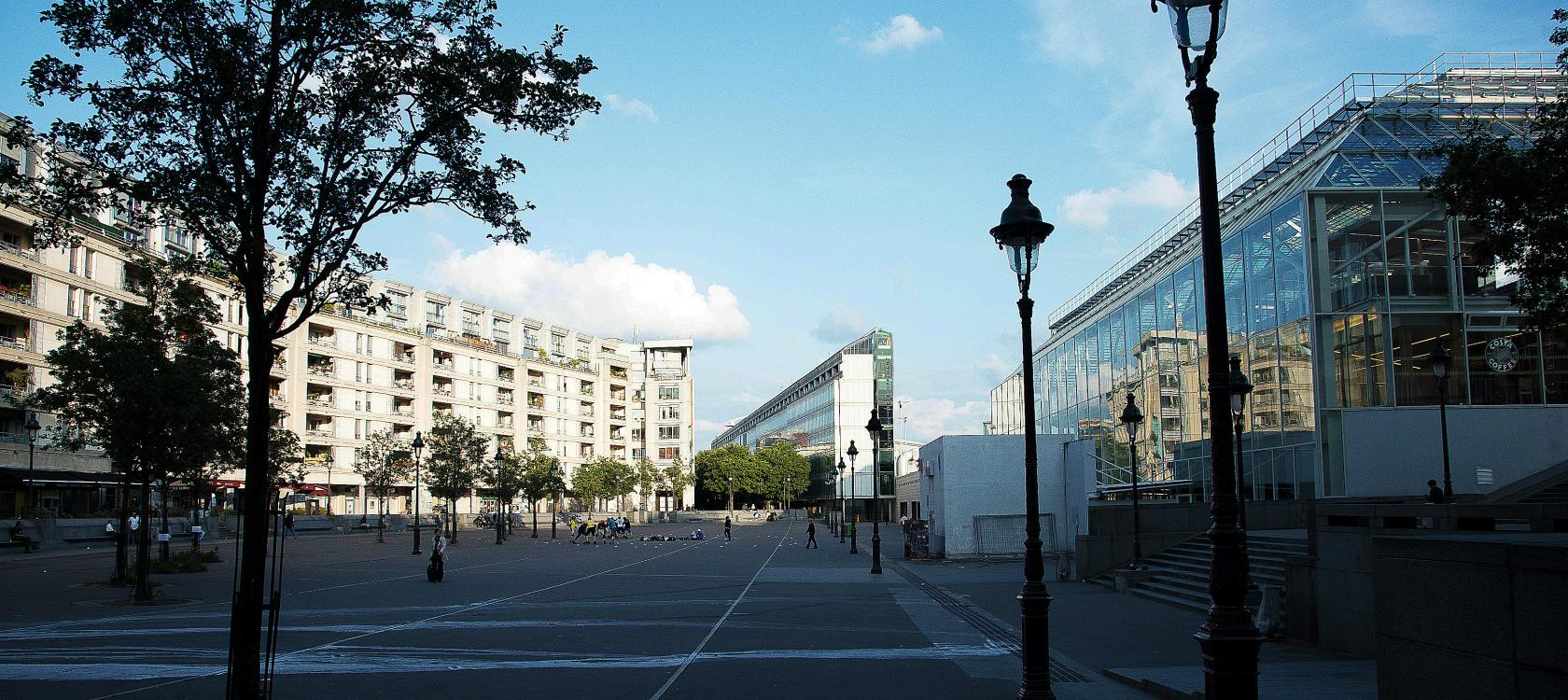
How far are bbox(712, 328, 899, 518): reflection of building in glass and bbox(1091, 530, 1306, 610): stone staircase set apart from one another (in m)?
82.6

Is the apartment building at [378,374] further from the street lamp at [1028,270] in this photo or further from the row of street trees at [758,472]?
the street lamp at [1028,270]

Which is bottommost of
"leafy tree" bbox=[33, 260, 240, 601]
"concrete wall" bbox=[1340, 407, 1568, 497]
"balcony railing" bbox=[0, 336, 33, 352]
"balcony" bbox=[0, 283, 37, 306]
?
"concrete wall" bbox=[1340, 407, 1568, 497]

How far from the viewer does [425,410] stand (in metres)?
94.5

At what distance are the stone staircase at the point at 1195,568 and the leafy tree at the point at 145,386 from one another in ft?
70.8

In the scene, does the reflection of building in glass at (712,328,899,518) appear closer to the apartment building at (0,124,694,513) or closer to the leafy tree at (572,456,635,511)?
the apartment building at (0,124,694,513)

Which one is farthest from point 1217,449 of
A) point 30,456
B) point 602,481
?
→ point 602,481

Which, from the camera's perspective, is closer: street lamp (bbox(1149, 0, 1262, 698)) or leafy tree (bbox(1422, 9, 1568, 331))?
street lamp (bbox(1149, 0, 1262, 698))

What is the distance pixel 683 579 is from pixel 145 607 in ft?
42.3

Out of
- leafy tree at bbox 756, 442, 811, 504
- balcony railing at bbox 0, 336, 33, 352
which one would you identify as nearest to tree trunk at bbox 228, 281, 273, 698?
balcony railing at bbox 0, 336, 33, 352

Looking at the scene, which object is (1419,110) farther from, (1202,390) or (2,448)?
(2,448)

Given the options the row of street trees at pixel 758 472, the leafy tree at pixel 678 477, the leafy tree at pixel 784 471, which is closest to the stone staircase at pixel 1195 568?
the leafy tree at pixel 678 477

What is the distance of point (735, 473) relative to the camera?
12706 cm

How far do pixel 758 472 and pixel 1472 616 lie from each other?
121985 mm

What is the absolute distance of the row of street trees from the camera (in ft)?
417
